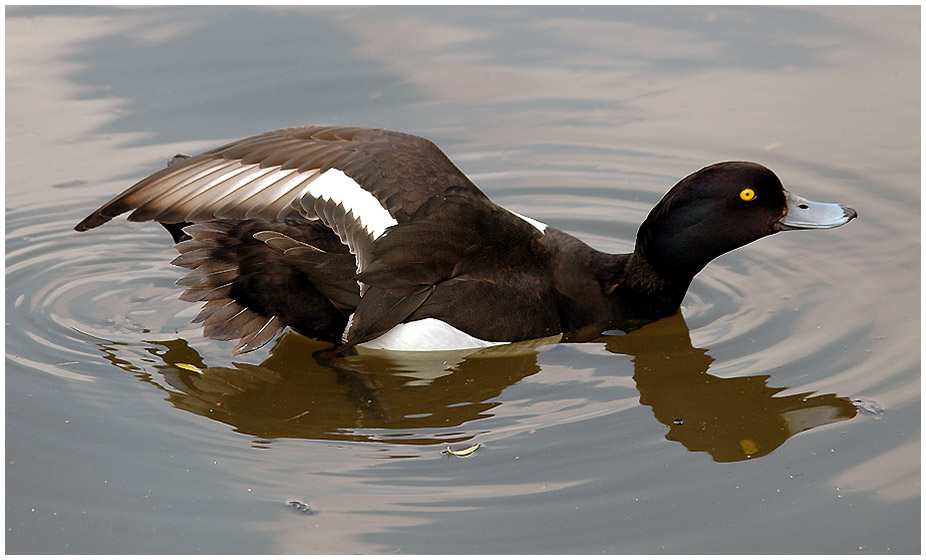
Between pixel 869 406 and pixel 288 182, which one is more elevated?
pixel 288 182

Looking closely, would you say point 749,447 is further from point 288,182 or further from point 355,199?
point 288,182

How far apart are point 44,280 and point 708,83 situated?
4.44m

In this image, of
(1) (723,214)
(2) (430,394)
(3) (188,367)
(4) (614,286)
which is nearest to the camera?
(2) (430,394)

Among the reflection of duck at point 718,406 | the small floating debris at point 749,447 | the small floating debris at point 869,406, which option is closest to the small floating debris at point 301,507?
the reflection of duck at point 718,406

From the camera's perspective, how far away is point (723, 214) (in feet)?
18.7

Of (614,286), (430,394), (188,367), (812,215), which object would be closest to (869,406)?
(812,215)

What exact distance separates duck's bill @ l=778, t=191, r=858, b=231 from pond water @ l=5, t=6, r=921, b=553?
425mm

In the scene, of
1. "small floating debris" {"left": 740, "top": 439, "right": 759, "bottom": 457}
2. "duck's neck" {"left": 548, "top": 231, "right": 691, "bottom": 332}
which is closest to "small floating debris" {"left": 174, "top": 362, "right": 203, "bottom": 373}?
"duck's neck" {"left": 548, "top": 231, "right": 691, "bottom": 332}

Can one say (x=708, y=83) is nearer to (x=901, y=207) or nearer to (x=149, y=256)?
(x=901, y=207)

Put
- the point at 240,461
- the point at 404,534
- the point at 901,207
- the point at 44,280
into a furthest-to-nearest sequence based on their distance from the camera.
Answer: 1. the point at 901,207
2. the point at 44,280
3. the point at 240,461
4. the point at 404,534

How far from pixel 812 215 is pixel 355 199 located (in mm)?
2151

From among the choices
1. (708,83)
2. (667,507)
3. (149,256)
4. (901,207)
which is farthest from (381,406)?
(708,83)

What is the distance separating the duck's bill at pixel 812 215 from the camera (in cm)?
567

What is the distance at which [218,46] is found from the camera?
8.62 m
